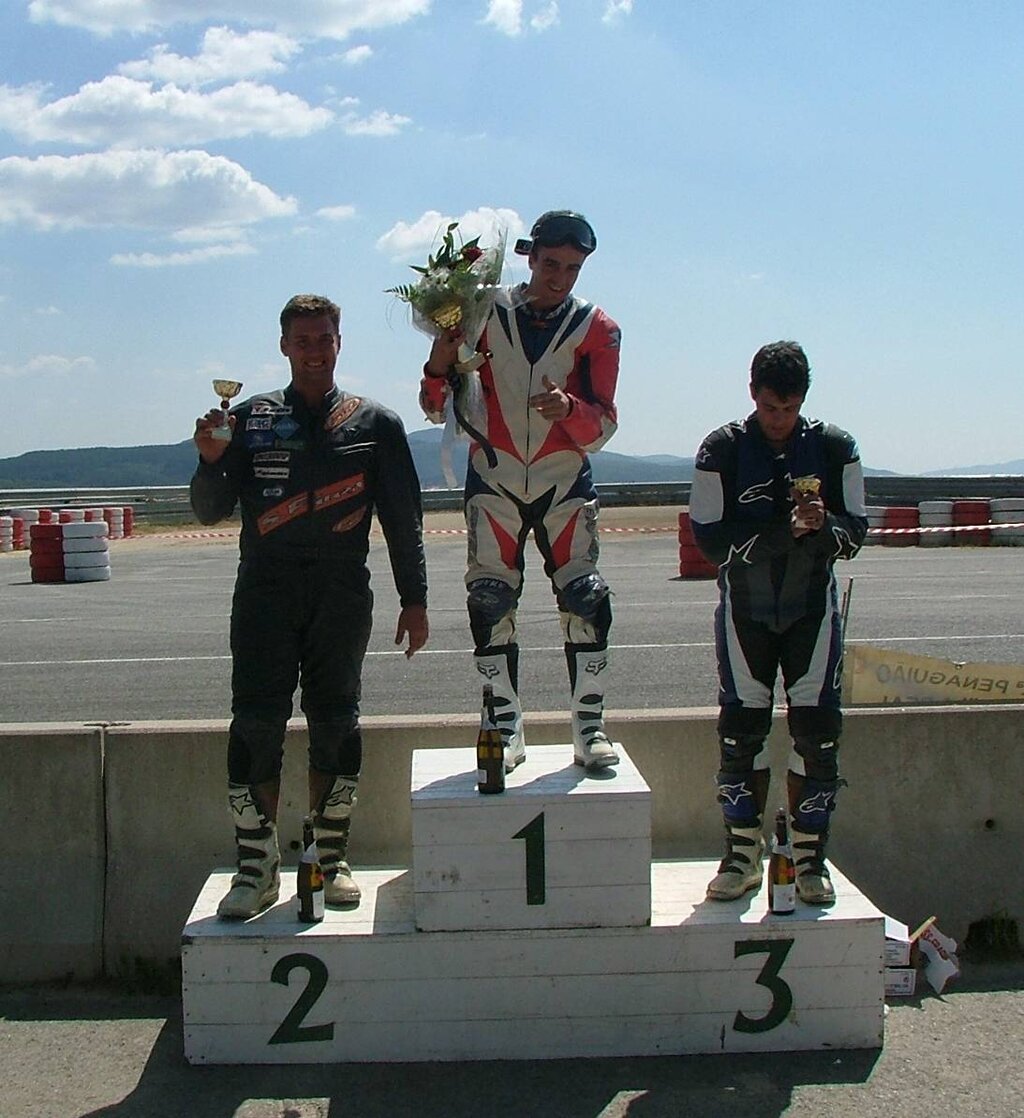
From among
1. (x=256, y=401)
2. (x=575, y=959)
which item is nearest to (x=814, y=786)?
(x=575, y=959)

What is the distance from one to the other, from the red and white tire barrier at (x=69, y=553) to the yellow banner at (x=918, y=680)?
1716 centimetres

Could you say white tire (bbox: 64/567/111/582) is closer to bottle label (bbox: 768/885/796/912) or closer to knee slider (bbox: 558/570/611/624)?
knee slider (bbox: 558/570/611/624)

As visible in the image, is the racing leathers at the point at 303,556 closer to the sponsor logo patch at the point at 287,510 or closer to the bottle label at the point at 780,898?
the sponsor logo patch at the point at 287,510

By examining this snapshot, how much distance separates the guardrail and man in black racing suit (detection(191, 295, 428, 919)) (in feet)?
79.6

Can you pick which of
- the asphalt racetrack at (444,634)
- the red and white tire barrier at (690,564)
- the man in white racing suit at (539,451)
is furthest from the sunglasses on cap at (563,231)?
the red and white tire barrier at (690,564)

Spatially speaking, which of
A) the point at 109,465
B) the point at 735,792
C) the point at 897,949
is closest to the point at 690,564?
the point at 897,949

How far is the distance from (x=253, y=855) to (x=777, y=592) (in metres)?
1.95

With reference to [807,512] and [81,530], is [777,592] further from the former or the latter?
[81,530]

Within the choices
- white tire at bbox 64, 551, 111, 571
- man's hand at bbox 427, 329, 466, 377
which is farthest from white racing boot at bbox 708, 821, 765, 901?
white tire at bbox 64, 551, 111, 571

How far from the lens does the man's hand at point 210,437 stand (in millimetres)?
4348

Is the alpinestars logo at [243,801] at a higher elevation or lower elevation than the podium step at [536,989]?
higher

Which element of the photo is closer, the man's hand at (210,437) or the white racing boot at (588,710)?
the man's hand at (210,437)

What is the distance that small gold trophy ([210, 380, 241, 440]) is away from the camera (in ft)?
14.2

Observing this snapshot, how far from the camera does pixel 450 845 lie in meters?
4.31
